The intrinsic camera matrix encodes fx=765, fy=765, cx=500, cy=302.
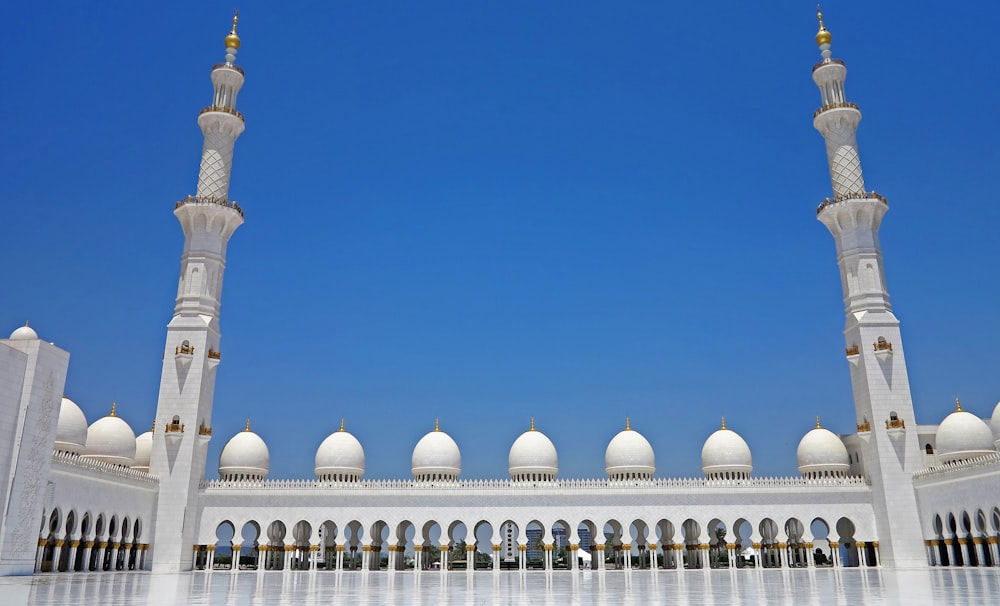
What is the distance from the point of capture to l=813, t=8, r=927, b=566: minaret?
28.4 meters

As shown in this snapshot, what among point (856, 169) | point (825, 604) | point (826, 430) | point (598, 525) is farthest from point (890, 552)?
point (825, 604)

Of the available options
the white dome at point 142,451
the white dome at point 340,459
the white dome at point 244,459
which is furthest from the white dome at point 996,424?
the white dome at point 142,451

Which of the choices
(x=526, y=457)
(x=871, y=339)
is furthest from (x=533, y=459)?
(x=871, y=339)

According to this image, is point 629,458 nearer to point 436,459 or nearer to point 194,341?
point 436,459

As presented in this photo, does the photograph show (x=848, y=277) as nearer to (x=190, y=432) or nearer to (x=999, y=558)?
(x=999, y=558)

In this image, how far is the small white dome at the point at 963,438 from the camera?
28031 mm

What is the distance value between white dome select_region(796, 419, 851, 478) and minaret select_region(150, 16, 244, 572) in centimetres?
2443

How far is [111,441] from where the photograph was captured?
29.7 meters

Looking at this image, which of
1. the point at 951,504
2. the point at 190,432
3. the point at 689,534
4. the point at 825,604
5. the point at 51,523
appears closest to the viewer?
the point at 825,604

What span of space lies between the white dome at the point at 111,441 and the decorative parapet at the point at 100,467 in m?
1.48

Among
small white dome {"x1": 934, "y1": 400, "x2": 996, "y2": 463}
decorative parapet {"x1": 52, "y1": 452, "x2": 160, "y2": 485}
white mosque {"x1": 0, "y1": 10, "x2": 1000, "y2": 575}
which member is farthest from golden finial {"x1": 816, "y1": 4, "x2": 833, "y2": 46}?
decorative parapet {"x1": 52, "y1": 452, "x2": 160, "y2": 485}

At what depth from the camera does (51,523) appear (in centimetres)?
2447

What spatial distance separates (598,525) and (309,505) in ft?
37.6

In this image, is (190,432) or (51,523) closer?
(51,523)
